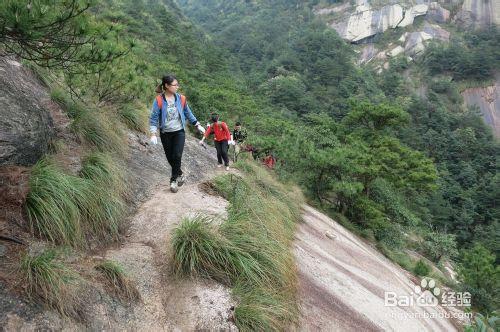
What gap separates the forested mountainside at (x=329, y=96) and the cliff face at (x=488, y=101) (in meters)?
1.37

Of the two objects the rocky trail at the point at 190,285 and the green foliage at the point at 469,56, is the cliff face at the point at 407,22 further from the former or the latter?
the rocky trail at the point at 190,285

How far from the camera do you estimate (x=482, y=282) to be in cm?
1886

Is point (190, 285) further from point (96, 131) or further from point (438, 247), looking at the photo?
point (438, 247)

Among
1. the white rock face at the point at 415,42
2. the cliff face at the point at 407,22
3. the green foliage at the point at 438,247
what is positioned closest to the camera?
the green foliage at the point at 438,247

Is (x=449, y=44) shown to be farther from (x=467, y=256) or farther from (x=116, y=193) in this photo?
(x=116, y=193)

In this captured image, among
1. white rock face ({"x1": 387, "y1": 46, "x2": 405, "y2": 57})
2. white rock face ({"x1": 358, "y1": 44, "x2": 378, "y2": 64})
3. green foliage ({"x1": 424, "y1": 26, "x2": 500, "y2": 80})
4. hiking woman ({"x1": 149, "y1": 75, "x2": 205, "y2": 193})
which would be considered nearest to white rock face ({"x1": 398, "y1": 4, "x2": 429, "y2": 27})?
white rock face ({"x1": 387, "y1": 46, "x2": 405, "y2": 57})

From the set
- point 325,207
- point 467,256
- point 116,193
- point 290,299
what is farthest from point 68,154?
point 467,256

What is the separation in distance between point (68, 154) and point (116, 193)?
0.96 metres

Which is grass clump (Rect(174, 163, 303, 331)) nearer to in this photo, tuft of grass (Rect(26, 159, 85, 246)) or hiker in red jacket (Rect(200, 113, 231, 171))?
tuft of grass (Rect(26, 159, 85, 246))

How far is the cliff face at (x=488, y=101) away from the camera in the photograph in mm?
63125

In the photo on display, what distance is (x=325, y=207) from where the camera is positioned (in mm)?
15328

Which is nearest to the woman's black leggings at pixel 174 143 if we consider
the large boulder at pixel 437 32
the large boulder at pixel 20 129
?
the large boulder at pixel 20 129

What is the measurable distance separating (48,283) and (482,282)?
22150 mm

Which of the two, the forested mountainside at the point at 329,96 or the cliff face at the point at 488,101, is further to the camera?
the cliff face at the point at 488,101
